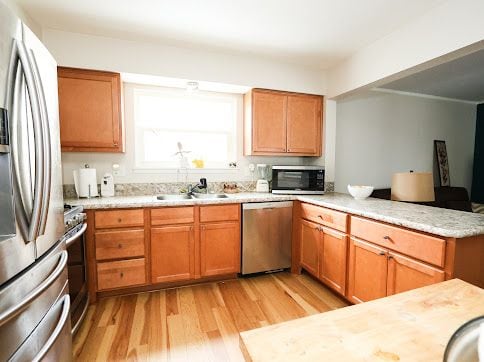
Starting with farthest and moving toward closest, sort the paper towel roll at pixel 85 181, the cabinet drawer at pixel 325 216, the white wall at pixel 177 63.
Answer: the paper towel roll at pixel 85 181
the white wall at pixel 177 63
the cabinet drawer at pixel 325 216

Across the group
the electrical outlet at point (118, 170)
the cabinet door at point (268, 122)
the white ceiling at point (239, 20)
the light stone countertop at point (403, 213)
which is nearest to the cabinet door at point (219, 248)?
the light stone countertop at point (403, 213)

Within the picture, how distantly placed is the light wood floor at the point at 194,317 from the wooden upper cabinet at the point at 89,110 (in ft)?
4.83

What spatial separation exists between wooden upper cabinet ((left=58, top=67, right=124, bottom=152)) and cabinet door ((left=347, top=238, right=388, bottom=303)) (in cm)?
239

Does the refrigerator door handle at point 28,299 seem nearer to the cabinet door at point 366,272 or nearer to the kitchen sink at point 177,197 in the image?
the kitchen sink at point 177,197

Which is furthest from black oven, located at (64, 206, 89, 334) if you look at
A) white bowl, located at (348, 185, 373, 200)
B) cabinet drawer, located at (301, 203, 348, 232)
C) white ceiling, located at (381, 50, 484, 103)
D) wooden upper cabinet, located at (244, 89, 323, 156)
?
white ceiling, located at (381, 50, 484, 103)

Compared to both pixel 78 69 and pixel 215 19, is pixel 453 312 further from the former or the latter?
pixel 78 69

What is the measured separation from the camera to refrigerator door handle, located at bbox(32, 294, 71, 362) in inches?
39.3

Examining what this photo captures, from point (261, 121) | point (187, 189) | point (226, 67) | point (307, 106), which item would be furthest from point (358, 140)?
point (187, 189)

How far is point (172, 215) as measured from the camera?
2.33 metres

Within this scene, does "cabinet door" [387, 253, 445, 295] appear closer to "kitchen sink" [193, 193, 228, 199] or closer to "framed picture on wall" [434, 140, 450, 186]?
"kitchen sink" [193, 193, 228, 199]

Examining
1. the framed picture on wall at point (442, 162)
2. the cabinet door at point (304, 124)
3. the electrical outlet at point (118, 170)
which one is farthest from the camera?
the framed picture on wall at point (442, 162)

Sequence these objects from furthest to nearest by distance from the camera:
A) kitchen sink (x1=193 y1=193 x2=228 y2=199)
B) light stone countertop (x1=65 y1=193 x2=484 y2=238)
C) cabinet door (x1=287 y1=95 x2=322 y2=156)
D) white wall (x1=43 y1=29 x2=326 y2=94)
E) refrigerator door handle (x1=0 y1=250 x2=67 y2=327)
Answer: cabinet door (x1=287 y1=95 x2=322 y2=156) < kitchen sink (x1=193 y1=193 x2=228 y2=199) < white wall (x1=43 y1=29 x2=326 y2=94) < light stone countertop (x1=65 y1=193 x2=484 y2=238) < refrigerator door handle (x1=0 y1=250 x2=67 y2=327)

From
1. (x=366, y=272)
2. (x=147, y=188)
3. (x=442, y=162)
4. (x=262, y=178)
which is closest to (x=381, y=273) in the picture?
(x=366, y=272)

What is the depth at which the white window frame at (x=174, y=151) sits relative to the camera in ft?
9.00
